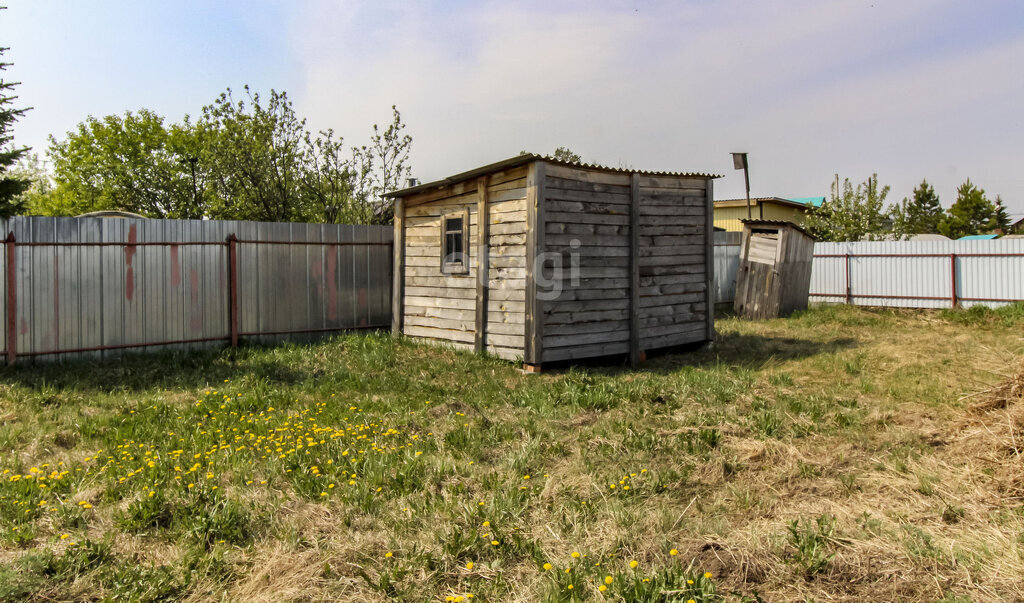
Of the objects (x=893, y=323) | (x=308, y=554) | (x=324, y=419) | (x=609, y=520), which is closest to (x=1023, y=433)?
(x=609, y=520)

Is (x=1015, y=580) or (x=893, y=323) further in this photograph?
(x=893, y=323)

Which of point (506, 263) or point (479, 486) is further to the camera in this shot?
point (506, 263)

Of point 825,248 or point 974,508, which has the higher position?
point 825,248

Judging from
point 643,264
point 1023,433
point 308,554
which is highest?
point 643,264

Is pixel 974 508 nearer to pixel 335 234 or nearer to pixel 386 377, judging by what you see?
pixel 386 377

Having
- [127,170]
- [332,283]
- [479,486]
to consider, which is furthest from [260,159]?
[127,170]

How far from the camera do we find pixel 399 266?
36.3 feet

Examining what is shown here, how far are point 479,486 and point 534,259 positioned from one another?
180 inches

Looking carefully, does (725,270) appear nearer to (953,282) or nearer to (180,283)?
(953,282)

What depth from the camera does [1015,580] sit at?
9.90 feet

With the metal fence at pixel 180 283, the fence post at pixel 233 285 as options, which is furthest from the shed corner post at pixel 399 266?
the fence post at pixel 233 285

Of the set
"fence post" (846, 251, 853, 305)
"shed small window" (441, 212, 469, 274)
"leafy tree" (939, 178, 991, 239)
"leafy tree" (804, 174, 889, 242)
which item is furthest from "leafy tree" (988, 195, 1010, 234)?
"shed small window" (441, 212, 469, 274)

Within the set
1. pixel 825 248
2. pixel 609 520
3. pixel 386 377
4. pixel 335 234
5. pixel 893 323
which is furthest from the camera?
pixel 825 248

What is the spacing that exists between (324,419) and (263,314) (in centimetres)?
498
